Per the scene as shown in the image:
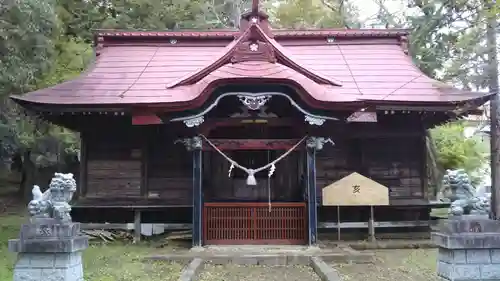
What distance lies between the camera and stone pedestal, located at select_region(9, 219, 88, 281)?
600cm

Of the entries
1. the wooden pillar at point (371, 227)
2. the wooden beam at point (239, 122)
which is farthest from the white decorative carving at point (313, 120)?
the wooden pillar at point (371, 227)

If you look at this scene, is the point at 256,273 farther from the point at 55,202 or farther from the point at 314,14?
the point at 314,14

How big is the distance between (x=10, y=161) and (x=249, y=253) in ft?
62.1

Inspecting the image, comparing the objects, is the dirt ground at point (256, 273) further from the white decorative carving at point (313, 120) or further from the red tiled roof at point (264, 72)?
the red tiled roof at point (264, 72)

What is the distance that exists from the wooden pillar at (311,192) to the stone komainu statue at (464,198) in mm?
3967

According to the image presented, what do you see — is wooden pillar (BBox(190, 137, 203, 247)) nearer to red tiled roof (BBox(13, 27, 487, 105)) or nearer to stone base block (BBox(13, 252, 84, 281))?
red tiled roof (BBox(13, 27, 487, 105))

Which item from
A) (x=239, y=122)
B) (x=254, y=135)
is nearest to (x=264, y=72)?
(x=239, y=122)

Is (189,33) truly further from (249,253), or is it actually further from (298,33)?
(249,253)

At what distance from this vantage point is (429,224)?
39.0 feet

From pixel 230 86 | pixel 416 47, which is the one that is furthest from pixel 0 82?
pixel 416 47

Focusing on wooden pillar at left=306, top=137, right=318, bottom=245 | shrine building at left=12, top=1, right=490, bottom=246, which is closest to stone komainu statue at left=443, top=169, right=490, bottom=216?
shrine building at left=12, top=1, right=490, bottom=246

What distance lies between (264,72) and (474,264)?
5368 millimetres

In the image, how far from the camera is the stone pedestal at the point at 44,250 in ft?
19.7

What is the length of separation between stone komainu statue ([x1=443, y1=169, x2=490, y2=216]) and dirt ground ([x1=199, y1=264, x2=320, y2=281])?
2.61 meters
